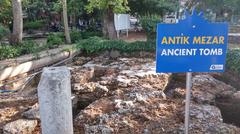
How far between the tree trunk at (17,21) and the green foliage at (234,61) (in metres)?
7.21

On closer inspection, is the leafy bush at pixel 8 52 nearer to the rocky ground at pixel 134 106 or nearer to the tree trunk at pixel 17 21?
the tree trunk at pixel 17 21

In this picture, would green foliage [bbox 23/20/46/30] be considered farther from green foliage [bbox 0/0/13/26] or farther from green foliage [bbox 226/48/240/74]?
green foliage [bbox 226/48/240/74]

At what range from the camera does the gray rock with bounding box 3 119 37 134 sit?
3.96 meters

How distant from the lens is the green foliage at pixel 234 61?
7820 millimetres

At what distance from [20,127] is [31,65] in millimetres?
4946

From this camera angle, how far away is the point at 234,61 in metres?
8.02

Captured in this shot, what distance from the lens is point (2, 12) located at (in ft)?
52.0

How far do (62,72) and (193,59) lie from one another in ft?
4.11

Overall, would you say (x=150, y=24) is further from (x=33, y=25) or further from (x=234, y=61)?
(x=33, y=25)

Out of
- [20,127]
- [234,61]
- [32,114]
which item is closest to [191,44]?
[20,127]

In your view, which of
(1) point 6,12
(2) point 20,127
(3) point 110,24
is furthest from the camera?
(1) point 6,12

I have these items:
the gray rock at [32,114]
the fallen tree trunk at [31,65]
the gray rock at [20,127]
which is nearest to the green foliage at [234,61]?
the fallen tree trunk at [31,65]

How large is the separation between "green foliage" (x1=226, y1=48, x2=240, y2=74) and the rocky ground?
1040mm

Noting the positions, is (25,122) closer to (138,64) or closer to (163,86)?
(163,86)
